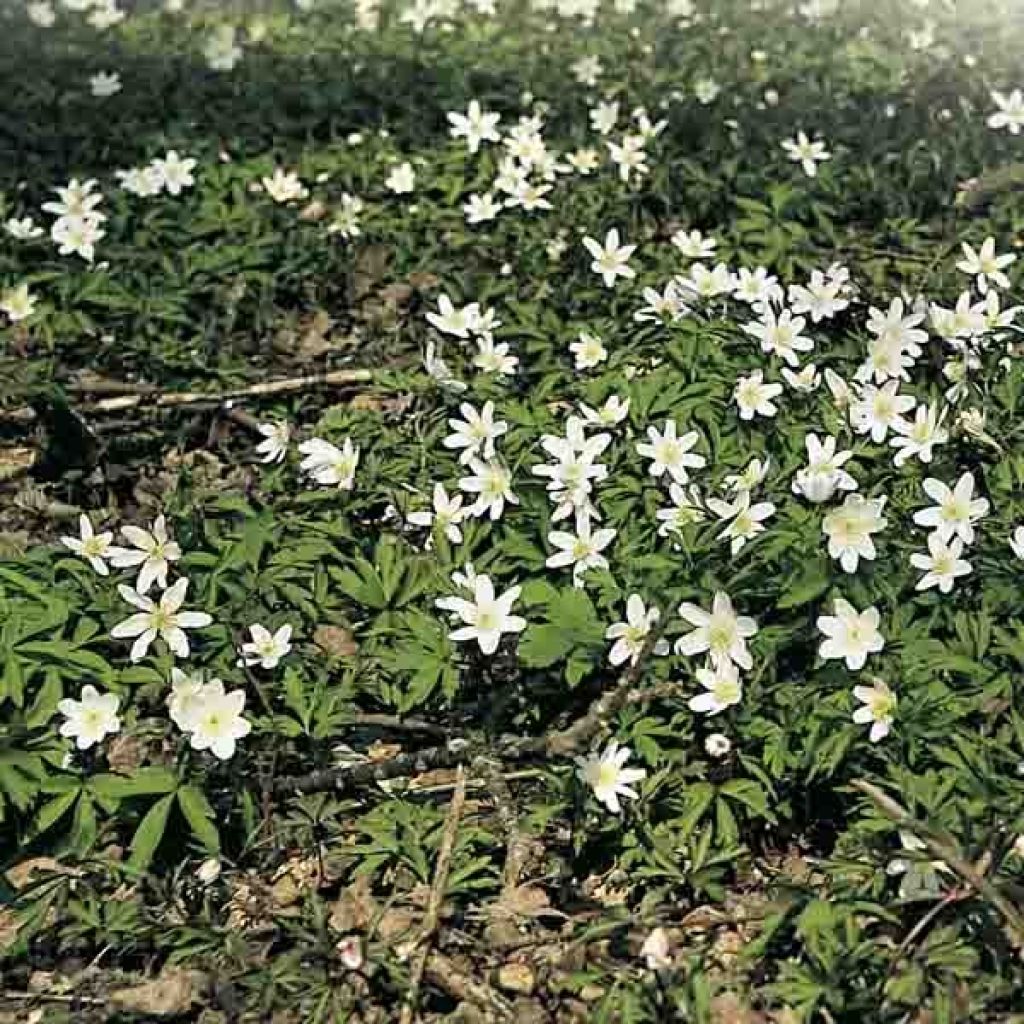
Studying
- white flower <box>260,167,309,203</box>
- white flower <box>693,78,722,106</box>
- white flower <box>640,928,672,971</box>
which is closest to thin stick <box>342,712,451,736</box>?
white flower <box>640,928,672,971</box>

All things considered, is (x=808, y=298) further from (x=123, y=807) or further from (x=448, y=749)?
(x=123, y=807)

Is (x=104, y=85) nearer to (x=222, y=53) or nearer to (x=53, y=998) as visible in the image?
(x=222, y=53)

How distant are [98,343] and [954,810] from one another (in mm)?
3060

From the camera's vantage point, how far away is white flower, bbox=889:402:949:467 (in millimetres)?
3314

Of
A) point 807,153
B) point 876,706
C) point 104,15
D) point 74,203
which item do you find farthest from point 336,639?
point 104,15

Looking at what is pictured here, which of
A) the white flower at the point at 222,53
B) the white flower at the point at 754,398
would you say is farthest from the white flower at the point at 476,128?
A: the white flower at the point at 754,398

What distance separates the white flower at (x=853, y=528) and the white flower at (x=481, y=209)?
248 centimetres

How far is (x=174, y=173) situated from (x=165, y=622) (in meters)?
2.69

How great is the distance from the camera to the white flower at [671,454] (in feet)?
11.0

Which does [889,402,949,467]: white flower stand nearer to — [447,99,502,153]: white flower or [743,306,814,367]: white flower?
[743,306,814,367]: white flower

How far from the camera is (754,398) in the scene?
350cm

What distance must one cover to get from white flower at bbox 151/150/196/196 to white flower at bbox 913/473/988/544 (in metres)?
3.19

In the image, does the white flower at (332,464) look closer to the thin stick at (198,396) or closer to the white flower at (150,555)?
the white flower at (150,555)

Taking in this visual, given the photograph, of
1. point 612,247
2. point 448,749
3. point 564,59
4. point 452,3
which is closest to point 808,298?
point 612,247
